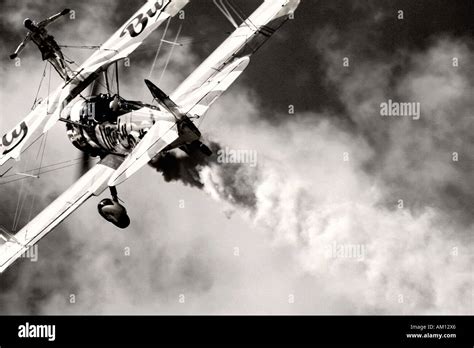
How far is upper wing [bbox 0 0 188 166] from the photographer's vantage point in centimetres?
657

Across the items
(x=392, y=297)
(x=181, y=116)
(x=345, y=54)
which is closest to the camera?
(x=181, y=116)

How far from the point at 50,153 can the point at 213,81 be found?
259cm

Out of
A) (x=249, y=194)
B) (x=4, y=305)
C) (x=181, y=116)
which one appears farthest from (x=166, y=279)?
(x=181, y=116)

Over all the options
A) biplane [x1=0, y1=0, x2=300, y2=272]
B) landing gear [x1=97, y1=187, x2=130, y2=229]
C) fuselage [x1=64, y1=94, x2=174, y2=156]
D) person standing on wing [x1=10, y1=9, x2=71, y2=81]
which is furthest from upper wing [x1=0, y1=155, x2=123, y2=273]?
person standing on wing [x1=10, y1=9, x2=71, y2=81]

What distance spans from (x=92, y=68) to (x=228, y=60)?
152cm

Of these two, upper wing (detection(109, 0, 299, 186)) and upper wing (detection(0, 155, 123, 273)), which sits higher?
upper wing (detection(109, 0, 299, 186))

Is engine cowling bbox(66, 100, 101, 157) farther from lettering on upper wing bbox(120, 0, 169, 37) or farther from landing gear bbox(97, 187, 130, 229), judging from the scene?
lettering on upper wing bbox(120, 0, 169, 37)

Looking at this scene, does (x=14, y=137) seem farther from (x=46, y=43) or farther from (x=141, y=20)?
(x=141, y=20)

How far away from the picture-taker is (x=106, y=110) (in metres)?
6.45

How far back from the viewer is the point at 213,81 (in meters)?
5.93

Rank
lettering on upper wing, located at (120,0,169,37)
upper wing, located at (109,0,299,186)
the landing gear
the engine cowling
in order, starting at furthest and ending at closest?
lettering on upper wing, located at (120,0,169,37) → the engine cowling → the landing gear → upper wing, located at (109,0,299,186)

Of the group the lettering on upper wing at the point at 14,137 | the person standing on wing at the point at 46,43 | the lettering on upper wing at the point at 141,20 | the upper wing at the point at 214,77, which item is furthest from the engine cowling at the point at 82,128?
the lettering on upper wing at the point at 141,20

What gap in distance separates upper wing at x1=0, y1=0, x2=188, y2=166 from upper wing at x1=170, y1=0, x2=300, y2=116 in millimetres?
757

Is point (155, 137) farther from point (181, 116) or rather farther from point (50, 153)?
point (50, 153)
